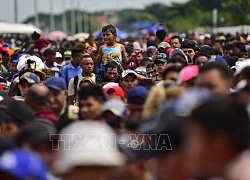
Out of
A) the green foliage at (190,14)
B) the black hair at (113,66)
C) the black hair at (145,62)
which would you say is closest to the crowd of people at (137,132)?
the black hair at (113,66)

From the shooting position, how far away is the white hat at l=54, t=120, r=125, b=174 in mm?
4680

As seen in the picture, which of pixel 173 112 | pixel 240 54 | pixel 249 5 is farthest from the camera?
pixel 249 5

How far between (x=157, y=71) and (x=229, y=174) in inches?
322

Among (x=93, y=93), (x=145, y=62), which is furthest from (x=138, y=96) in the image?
(x=145, y=62)

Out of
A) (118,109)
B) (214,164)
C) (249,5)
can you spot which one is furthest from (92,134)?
(249,5)

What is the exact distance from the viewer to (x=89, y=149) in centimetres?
478

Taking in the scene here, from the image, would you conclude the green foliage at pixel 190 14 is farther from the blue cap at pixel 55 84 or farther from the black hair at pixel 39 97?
the black hair at pixel 39 97

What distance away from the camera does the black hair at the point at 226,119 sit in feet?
14.3

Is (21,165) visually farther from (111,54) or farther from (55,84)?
(111,54)

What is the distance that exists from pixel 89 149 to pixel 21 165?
53 centimetres

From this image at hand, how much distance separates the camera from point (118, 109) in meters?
7.98

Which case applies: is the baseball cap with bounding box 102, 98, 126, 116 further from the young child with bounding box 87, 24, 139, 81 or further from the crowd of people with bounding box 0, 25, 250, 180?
the young child with bounding box 87, 24, 139, 81

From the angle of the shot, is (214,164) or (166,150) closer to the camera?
(214,164)

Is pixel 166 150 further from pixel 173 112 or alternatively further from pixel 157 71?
pixel 157 71
